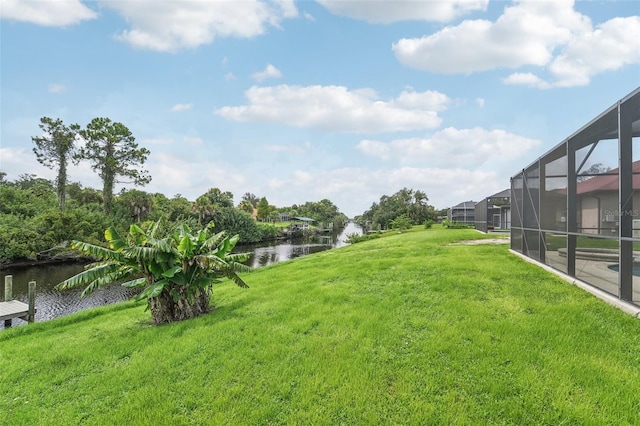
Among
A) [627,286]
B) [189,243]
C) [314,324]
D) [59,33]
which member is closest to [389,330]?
[314,324]

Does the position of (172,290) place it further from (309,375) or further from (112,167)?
(112,167)

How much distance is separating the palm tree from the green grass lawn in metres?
0.67

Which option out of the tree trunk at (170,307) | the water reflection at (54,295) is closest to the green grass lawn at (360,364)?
the tree trunk at (170,307)

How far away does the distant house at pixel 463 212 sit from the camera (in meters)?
37.5

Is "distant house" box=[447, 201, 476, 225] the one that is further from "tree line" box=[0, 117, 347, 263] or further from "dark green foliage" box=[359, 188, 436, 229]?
"tree line" box=[0, 117, 347, 263]

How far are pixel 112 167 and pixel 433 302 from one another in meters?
39.5

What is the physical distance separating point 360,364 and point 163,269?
4.60 m

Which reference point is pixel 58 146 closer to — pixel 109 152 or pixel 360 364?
pixel 109 152

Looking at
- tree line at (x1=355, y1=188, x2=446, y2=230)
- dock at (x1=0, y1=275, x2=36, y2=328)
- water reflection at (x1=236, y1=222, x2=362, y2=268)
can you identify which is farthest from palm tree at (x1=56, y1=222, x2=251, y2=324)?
tree line at (x1=355, y1=188, x2=446, y2=230)

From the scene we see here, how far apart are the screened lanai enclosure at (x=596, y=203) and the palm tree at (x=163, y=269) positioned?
6871 mm

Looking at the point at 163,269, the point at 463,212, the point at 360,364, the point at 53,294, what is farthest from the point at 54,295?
the point at 463,212

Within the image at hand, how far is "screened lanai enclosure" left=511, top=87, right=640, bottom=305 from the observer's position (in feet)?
15.4

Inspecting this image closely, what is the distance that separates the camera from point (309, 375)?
3627 mm

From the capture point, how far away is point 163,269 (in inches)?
243
